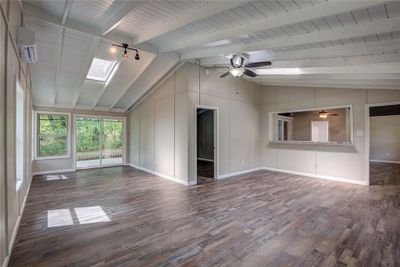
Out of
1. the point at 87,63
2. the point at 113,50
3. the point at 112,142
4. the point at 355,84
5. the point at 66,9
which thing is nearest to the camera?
the point at 66,9

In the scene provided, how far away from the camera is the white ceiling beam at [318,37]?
2.70 metres

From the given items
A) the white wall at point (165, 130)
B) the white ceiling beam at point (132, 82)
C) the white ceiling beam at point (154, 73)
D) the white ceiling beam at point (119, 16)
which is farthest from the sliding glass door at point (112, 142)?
the white ceiling beam at point (119, 16)

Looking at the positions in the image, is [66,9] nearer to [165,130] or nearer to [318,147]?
[165,130]

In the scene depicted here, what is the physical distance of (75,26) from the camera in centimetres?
373

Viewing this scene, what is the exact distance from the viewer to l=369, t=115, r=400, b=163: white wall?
9656mm

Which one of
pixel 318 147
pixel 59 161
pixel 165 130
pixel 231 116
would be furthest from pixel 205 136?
pixel 59 161

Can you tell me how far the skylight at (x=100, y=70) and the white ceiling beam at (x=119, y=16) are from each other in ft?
5.56

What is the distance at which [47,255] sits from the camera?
7.94ft

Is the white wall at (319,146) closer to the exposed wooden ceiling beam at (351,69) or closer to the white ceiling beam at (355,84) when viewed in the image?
the white ceiling beam at (355,84)

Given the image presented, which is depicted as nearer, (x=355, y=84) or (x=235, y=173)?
(x=355, y=84)

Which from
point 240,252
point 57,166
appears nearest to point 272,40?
point 240,252

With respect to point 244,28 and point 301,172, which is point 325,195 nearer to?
point 301,172

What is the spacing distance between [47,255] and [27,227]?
1060 mm

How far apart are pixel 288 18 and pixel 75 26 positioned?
3.58 metres
